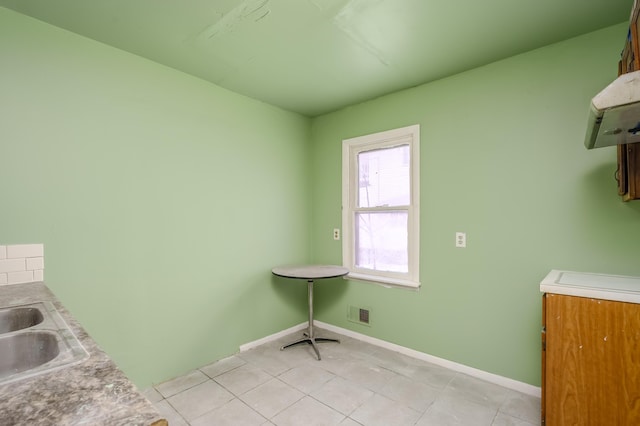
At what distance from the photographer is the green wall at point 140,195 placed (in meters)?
1.81

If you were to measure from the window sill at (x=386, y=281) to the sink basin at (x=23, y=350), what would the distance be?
2.41m

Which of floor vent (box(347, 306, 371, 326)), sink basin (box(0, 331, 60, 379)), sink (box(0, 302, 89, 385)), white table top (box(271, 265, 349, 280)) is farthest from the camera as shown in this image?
floor vent (box(347, 306, 371, 326))

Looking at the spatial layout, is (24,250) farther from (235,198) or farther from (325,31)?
(325,31)

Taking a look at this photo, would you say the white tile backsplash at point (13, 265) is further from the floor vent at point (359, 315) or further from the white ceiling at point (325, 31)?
the floor vent at point (359, 315)

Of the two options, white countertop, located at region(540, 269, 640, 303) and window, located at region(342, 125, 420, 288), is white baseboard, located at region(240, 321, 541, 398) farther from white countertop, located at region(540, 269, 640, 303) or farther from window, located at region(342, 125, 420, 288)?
white countertop, located at region(540, 269, 640, 303)

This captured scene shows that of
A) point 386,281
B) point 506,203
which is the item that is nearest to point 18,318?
point 386,281

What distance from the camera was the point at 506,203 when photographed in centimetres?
226

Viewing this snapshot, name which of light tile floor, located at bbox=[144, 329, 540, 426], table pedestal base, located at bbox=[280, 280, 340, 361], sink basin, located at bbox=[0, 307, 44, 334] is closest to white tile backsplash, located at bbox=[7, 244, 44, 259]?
sink basin, located at bbox=[0, 307, 44, 334]

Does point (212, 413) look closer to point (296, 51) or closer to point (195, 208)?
point (195, 208)

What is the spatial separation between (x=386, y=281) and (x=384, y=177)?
1007mm

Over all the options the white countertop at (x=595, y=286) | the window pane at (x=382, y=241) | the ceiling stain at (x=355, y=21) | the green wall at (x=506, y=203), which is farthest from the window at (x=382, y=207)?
the white countertop at (x=595, y=286)

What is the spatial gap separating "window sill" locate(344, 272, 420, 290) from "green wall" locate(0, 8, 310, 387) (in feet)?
2.66

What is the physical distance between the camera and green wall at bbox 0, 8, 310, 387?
5.93ft

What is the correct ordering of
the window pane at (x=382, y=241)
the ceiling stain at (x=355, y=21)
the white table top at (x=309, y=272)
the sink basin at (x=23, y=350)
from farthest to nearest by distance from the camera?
the window pane at (x=382, y=241)
the white table top at (x=309, y=272)
the ceiling stain at (x=355, y=21)
the sink basin at (x=23, y=350)
